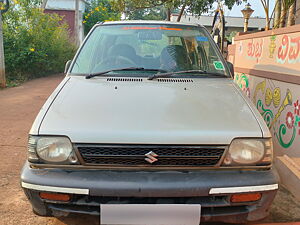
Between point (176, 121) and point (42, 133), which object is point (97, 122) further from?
point (176, 121)

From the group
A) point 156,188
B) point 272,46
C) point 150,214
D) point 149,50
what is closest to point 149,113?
point 156,188

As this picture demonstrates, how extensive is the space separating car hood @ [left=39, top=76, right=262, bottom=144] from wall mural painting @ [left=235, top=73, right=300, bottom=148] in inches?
48.5

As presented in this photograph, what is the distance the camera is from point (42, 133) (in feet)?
6.75

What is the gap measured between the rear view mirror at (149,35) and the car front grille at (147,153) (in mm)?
1671

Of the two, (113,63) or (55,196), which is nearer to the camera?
(55,196)

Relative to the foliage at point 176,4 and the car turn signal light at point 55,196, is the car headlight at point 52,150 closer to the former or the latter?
the car turn signal light at point 55,196

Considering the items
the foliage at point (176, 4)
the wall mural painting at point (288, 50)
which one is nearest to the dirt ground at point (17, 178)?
the wall mural painting at point (288, 50)

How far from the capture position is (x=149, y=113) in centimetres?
219

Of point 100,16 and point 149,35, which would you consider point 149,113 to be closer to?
point 149,35

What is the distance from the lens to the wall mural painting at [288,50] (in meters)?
3.58

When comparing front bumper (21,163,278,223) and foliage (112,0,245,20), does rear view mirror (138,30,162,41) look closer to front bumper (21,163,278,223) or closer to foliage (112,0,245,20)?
front bumper (21,163,278,223)

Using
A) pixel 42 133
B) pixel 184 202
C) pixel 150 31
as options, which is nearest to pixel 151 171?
pixel 184 202

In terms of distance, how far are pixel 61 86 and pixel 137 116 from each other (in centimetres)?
92

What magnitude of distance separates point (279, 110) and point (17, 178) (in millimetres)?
3221
